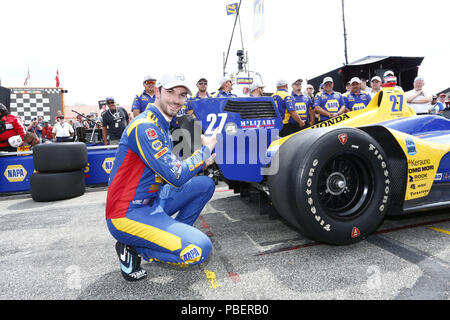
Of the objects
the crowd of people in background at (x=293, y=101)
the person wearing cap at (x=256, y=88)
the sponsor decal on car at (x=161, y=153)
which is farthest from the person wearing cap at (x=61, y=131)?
the sponsor decal on car at (x=161, y=153)

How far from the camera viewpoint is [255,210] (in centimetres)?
341

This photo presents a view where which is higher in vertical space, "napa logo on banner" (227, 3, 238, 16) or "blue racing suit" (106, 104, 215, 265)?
"napa logo on banner" (227, 3, 238, 16)

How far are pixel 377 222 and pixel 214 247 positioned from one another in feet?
4.21

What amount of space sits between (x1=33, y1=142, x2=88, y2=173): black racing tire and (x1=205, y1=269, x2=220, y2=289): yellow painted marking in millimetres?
3758

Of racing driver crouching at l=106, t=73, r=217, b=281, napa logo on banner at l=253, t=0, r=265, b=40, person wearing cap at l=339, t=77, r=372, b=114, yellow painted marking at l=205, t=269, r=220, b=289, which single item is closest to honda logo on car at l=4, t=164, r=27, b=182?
racing driver crouching at l=106, t=73, r=217, b=281

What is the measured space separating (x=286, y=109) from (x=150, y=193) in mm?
2941

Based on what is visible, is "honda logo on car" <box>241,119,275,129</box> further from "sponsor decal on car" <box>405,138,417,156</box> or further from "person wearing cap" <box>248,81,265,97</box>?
"person wearing cap" <box>248,81,265,97</box>

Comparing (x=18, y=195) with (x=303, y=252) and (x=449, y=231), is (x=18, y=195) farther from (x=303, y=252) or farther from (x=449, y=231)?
(x=449, y=231)

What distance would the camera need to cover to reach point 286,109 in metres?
4.29

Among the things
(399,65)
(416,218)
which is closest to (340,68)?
(399,65)

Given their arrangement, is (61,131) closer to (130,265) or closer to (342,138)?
(130,265)

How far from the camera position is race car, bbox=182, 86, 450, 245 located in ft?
6.49

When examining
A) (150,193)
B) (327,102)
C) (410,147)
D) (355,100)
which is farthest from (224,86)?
(150,193)

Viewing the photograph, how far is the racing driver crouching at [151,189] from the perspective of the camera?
172 centimetres
